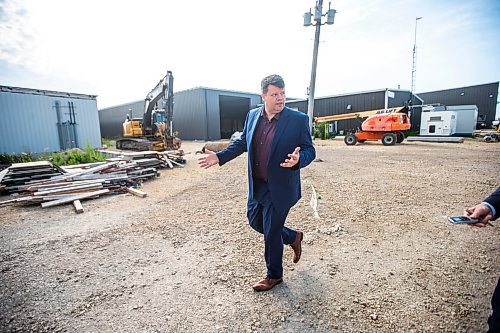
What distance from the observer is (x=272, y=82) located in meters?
2.38

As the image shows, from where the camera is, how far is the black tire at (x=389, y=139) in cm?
1675

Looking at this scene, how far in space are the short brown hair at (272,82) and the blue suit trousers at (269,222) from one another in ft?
3.18

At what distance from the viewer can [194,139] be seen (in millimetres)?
28062

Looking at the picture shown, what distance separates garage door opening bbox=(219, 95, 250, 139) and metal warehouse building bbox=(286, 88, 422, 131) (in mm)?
7723

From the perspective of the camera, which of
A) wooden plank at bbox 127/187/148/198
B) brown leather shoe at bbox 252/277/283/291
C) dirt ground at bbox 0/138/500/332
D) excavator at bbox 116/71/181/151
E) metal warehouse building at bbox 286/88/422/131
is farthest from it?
metal warehouse building at bbox 286/88/422/131

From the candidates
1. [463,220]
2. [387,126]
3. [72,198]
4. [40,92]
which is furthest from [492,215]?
[40,92]

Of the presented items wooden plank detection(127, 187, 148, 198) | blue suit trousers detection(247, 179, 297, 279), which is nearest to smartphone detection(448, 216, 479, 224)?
blue suit trousers detection(247, 179, 297, 279)

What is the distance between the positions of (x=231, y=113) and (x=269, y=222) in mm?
33119

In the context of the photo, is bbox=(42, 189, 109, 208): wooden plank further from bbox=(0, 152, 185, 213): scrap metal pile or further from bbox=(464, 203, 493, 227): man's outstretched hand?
bbox=(464, 203, 493, 227): man's outstretched hand

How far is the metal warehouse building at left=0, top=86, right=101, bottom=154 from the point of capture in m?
13.7

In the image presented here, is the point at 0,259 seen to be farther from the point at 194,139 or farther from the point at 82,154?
the point at 194,139

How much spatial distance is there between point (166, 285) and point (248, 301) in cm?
98

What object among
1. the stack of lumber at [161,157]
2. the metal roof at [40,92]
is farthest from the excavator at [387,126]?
the metal roof at [40,92]

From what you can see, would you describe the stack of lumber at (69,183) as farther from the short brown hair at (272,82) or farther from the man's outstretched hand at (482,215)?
the man's outstretched hand at (482,215)
